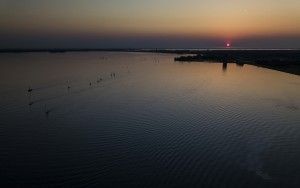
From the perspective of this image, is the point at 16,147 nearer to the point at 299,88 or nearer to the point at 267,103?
the point at 267,103

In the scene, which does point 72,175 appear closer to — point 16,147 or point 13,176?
point 13,176

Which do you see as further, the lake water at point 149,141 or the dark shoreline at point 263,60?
the dark shoreline at point 263,60

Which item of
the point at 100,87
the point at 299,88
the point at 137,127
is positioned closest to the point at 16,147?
the point at 137,127

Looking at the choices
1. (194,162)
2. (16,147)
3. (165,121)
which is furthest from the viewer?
(165,121)

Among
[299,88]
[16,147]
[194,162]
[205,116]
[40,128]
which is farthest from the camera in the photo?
[299,88]

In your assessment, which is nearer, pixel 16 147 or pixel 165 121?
pixel 16 147

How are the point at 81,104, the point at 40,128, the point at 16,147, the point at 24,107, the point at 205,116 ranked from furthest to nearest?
the point at 81,104
the point at 24,107
the point at 205,116
the point at 40,128
the point at 16,147

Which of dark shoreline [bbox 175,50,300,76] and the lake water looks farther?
dark shoreline [bbox 175,50,300,76]

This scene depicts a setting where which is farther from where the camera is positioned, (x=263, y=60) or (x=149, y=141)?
(x=263, y=60)

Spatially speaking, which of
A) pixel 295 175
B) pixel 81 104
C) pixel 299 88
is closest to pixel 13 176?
pixel 295 175
